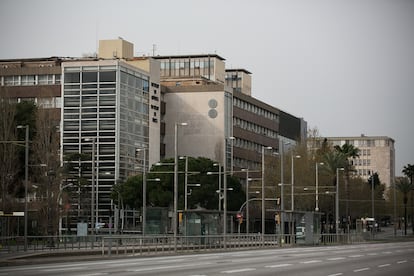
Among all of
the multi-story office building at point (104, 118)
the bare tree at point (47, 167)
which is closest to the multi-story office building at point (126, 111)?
the multi-story office building at point (104, 118)

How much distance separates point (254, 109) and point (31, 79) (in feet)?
162

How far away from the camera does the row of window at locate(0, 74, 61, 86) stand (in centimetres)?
12501

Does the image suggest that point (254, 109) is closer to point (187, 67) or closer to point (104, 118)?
point (187, 67)

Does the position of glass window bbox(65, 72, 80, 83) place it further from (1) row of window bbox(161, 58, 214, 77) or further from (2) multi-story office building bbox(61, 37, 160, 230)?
(1) row of window bbox(161, 58, 214, 77)

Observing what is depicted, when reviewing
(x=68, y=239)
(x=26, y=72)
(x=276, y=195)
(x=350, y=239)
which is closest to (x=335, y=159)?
(x=276, y=195)

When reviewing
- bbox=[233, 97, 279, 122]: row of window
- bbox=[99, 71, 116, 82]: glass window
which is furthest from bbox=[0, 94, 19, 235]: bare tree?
bbox=[233, 97, 279, 122]: row of window

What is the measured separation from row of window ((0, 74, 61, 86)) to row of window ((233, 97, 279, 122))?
37.0 metres

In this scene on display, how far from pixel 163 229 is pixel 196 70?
Answer: 3945 inches

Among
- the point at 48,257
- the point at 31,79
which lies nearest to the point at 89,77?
the point at 31,79

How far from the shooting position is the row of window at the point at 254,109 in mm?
151988

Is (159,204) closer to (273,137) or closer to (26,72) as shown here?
(26,72)

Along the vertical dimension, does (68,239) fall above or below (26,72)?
below

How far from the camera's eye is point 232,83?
184625 millimetres

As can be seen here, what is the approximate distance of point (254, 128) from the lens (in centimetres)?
16050
